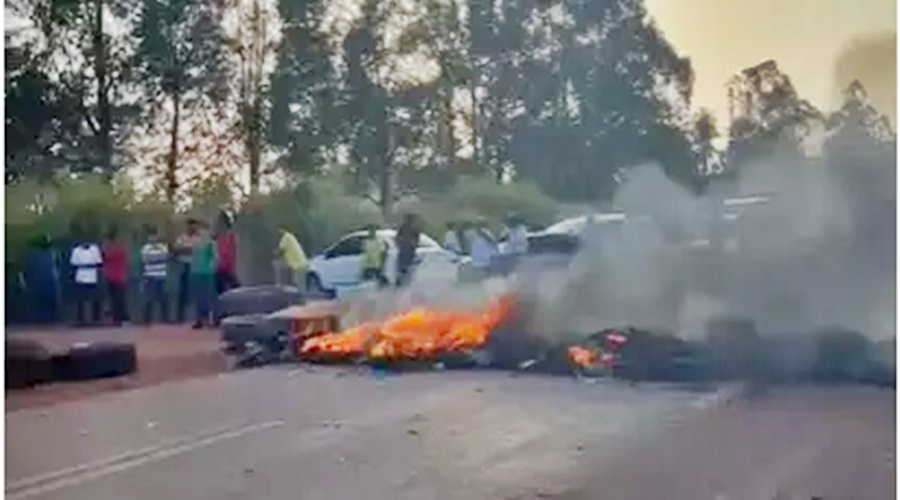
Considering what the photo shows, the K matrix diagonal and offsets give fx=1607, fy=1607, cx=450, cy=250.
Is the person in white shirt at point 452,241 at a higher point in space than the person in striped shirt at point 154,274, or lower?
higher

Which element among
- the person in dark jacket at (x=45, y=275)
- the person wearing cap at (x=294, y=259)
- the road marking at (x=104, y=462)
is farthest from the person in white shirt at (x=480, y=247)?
the person in dark jacket at (x=45, y=275)

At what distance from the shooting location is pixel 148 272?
7.27ft

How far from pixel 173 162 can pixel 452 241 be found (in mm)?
405

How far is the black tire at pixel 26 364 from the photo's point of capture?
222 centimetres

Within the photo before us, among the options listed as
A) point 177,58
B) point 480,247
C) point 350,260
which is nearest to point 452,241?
point 480,247

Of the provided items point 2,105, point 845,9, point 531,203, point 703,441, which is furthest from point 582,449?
point 2,105

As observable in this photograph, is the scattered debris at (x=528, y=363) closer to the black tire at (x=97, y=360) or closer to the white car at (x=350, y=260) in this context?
the white car at (x=350, y=260)

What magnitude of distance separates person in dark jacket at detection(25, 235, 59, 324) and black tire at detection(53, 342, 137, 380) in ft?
0.19

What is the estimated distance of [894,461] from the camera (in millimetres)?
2082

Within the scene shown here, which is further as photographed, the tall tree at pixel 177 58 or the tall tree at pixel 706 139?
the tall tree at pixel 177 58

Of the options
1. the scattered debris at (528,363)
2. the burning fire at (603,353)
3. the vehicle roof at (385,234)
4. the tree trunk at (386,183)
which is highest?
the tree trunk at (386,183)

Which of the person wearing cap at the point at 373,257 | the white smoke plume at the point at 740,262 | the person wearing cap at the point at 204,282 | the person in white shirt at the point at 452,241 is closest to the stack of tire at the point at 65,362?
the person wearing cap at the point at 204,282

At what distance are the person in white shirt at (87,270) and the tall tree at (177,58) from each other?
128 mm

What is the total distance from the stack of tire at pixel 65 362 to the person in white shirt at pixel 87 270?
1.7 inches
